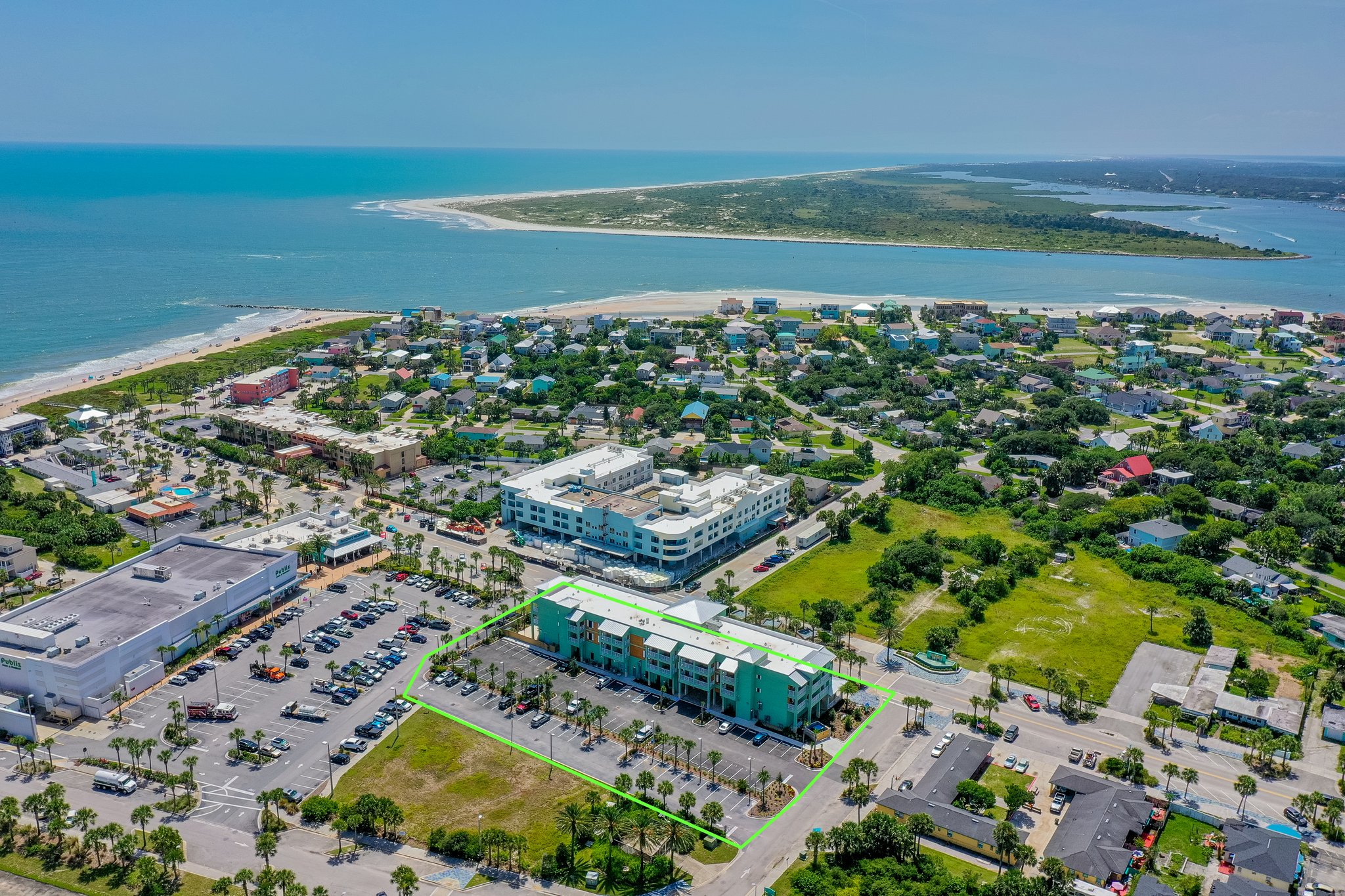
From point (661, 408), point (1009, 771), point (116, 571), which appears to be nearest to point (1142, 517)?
point (1009, 771)

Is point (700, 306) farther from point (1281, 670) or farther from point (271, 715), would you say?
point (271, 715)

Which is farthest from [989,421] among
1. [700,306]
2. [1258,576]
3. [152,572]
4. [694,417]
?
[152,572]

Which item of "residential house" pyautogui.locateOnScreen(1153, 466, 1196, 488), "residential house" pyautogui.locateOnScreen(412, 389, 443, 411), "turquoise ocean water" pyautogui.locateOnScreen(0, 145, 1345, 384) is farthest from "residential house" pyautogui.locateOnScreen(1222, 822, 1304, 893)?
"turquoise ocean water" pyautogui.locateOnScreen(0, 145, 1345, 384)

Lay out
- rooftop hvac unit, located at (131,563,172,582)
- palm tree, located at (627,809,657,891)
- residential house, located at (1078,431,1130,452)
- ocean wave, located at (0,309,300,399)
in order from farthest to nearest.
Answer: ocean wave, located at (0,309,300,399) → residential house, located at (1078,431,1130,452) → rooftop hvac unit, located at (131,563,172,582) → palm tree, located at (627,809,657,891)

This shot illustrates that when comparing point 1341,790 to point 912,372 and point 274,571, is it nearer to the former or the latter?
point 274,571

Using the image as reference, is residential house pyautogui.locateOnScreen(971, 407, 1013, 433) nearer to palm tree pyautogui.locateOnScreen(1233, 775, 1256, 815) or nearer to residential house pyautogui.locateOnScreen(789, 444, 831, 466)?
residential house pyautogui.locateOnScreen(789, 444, 831, 466)

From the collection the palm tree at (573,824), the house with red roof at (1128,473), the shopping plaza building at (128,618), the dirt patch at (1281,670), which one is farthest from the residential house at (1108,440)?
the shopping plaza building at (128,618)
